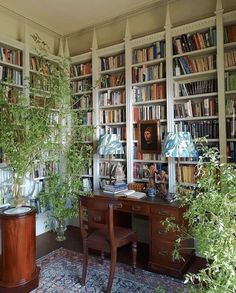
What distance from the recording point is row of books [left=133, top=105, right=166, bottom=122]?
3328mm

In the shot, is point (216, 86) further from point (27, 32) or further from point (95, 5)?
point (27, 32)

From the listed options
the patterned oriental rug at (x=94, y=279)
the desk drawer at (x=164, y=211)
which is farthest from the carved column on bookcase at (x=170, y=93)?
the patterned oriental rug at (x=94, y=279)

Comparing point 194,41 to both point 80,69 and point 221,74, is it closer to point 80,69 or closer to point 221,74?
point 221,74

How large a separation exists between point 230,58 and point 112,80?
1.64 meters

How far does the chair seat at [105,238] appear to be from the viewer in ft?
7.96

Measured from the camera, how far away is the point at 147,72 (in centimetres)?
342

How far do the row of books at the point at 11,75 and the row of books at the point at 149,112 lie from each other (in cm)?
168

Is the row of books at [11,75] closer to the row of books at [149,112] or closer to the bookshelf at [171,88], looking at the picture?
the bookshelf at [171,88]

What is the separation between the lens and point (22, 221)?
92.4 inches

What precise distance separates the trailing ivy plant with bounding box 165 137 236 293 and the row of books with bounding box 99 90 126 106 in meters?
2.41

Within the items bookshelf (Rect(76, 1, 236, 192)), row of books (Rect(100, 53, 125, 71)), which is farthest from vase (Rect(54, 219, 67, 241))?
row of books (Rect(100, 53, 125, 71))

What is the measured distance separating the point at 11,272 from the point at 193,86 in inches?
112

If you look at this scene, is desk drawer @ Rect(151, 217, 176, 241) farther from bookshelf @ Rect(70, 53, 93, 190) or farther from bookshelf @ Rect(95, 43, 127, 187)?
bookshelf @ Rect(70, 53, 93, 190)

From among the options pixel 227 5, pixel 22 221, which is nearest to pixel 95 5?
pixel 227 5
